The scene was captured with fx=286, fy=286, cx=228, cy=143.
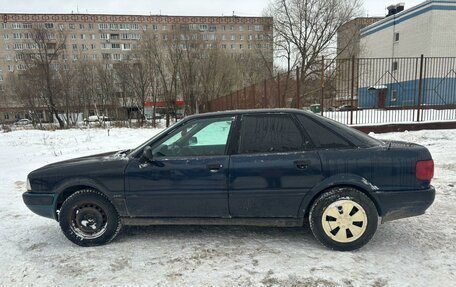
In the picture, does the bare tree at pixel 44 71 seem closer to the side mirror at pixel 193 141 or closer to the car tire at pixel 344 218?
the side mirror at pixel 193 141

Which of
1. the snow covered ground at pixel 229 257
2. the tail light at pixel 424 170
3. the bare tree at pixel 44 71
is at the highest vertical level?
the bare tree at pixel 44 71

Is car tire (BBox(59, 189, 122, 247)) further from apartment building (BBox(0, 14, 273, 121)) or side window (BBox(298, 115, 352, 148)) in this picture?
apartment building (BBox(0, 14, 273, 121))

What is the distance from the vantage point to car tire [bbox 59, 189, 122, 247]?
11.1ft

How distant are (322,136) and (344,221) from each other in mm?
938

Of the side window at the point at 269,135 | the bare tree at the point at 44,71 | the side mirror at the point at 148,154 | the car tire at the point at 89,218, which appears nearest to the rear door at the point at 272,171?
the side window at the point at 269,135

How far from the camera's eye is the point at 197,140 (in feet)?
11.3

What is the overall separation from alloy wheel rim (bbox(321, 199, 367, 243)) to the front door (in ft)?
3.65

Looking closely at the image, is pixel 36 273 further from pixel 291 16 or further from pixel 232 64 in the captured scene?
pixel 232 64

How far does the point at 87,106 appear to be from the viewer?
127 feet

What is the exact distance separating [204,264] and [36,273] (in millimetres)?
1682

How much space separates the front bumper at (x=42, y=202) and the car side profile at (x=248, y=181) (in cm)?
1

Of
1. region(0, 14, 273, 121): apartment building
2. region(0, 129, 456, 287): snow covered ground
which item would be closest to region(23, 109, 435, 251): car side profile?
region(0, 129, 456, 287): snow covered ground

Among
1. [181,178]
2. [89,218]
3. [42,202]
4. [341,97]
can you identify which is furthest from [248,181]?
[341,97]

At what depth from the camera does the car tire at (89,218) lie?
11.1 feet
